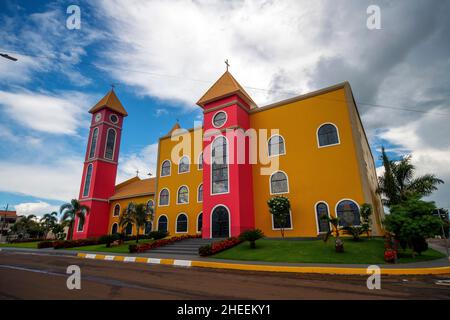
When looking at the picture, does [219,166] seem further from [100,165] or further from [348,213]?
[100,165]

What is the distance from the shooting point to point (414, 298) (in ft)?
16.3

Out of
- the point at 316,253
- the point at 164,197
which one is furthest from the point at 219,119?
the point at 316,253

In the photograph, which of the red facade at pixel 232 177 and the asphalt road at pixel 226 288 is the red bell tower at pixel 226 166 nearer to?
the red facade at pixel 232 177

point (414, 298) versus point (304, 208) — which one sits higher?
point (304, 208)

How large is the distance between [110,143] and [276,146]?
24236 mm

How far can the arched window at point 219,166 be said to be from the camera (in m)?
19.2

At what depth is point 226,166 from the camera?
1927 centimetres

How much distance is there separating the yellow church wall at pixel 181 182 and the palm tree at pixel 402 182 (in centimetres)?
1525

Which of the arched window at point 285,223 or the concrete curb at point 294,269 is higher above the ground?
the arched window at point 285,223

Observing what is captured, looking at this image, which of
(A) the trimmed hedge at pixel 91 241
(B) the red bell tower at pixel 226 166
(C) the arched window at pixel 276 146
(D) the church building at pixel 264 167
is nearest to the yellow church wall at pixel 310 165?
(D) the church building at pixel 264 167
